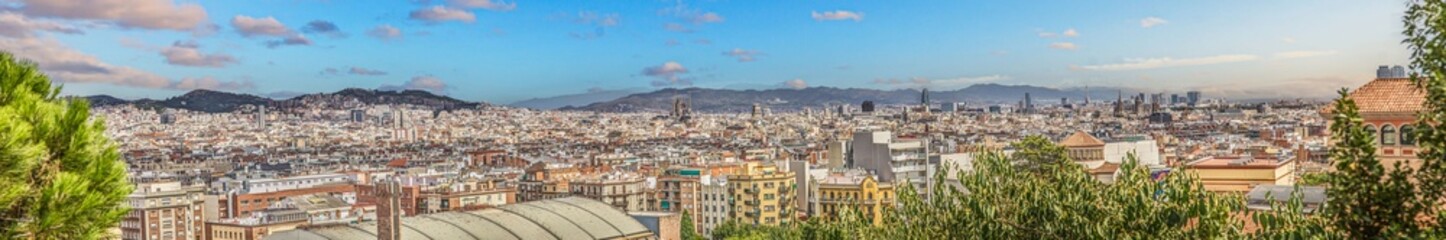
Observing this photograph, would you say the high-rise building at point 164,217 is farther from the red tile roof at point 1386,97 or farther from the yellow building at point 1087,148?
the red tile roof at point 1386,97

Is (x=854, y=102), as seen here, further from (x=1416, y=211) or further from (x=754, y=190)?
(x=1416, y=211)

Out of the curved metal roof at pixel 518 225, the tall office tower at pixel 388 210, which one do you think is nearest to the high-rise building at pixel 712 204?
the curved metal roof at pixel 518 225

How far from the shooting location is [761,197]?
36812mm

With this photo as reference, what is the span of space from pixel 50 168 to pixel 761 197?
32561mm

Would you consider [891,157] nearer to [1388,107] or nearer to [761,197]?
[761,197]

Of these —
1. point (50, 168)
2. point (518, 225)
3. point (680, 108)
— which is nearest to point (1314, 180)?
point (518, 225)

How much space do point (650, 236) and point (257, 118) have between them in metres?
115

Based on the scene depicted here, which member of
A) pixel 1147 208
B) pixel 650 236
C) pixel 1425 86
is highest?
pixel 1425 86

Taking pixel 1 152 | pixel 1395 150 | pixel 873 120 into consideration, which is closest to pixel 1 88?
pixel 1 152

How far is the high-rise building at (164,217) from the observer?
3538cm

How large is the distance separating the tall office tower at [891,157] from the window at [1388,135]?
30672 mm

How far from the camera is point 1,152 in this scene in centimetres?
413

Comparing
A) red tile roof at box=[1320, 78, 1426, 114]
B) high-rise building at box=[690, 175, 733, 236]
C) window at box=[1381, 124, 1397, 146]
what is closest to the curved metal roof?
high-rise building at box=[690, 175, 733, 236]

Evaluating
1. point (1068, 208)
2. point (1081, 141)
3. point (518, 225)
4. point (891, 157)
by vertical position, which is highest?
point (1068, 208)
